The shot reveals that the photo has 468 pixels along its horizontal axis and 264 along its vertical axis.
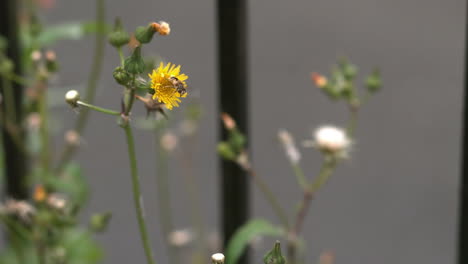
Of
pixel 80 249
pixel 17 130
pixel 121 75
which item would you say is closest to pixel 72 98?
pixel 121 75

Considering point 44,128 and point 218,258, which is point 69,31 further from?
point 218,258

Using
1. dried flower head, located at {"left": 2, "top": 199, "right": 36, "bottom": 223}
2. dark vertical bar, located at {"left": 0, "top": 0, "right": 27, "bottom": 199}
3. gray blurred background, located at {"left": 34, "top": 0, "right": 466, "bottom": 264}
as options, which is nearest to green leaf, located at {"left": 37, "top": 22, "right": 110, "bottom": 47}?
dark vertical bar, located at {"left": 0, "top": 0, "right": 27, "bottom": 199}

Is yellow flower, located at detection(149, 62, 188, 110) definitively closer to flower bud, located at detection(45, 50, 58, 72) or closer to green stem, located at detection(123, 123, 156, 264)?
green stem, located at detection(123, 123, 156, 264)

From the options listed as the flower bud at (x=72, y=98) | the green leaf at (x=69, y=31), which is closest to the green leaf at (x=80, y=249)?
the green leaf at (x=69, y=31)

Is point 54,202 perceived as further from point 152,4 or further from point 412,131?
point 152,4

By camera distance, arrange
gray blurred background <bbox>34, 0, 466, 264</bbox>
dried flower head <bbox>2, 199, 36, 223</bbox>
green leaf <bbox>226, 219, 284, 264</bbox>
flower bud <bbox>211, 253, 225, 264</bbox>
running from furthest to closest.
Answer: gray blurred background <bbox>34, 0, 466, 264</bbox> < dried flower head <bbox>2, 199, 36, 223</bbox> < green leaf <bbox>226, 219, 284, 264</bbox> < flower bud <bbox>211, 253, 225, 264</bbox>

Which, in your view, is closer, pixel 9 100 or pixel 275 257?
pixel 275 257

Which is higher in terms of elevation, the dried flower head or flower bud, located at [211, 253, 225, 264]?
flower bud, located at [211, 253, 225, 264]
